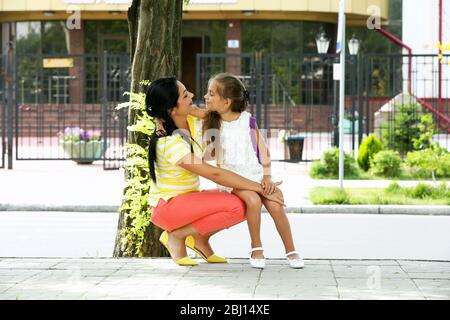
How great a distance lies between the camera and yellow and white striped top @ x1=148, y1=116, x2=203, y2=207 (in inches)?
326

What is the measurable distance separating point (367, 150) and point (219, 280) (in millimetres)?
14085

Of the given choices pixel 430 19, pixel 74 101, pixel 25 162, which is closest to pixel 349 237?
pixel 25 162

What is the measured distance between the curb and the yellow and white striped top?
284 inches

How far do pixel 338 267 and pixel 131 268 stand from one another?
1.52 meters

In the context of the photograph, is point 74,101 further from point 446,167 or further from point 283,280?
point 283,280

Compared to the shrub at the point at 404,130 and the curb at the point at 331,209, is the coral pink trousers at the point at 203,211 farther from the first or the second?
the shrub at the point at 404,130

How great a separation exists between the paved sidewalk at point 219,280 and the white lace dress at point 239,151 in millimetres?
711

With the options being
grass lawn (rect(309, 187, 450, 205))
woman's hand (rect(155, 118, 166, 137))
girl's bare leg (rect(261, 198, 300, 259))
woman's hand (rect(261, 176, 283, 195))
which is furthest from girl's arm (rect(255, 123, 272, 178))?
grass lawn (rect(309, 187, 450, 205))

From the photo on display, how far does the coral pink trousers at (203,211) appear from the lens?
816 cm

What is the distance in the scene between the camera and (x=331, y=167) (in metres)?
20.5

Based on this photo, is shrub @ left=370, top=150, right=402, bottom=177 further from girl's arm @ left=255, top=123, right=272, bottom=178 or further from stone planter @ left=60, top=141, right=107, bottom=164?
girl's arm @ left=255, top=123, right=272, bottom=178

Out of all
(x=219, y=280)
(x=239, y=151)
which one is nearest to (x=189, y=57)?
(x=239, y=151)

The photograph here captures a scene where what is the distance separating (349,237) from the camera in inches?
501
